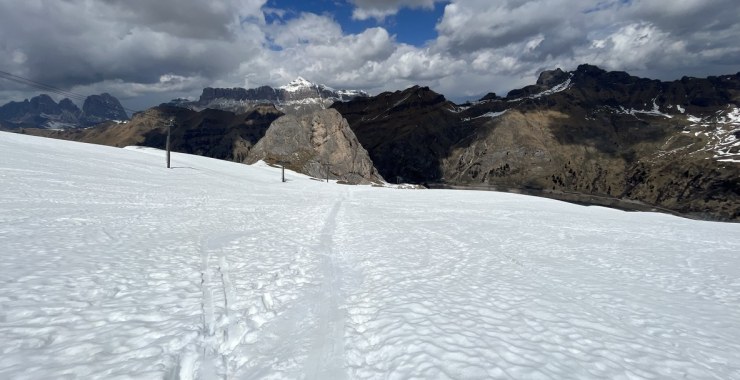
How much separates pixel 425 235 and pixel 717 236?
21.9 meters

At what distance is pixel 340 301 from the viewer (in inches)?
440

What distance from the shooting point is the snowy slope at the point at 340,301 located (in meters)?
7.47

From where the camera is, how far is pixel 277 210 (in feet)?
99.9

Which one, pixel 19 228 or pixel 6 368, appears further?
pixel 19 228

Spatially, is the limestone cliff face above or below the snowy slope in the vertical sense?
above

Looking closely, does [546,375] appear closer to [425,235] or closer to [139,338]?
[139,338]

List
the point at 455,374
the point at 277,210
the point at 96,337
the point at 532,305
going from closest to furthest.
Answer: the point at 455,374, the point at 96,337, the point at 532,305, the point at 277,210

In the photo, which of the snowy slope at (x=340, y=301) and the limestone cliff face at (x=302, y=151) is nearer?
the snowy slope at (x=340, y=301)

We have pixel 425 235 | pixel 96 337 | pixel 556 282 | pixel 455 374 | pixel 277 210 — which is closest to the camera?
pixel 455 374

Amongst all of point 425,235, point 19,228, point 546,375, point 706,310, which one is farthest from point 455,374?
point 19,228

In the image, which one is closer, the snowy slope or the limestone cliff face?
the snowy slope

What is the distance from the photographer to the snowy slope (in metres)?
7.47

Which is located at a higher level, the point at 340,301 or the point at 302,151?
the point at 302,151

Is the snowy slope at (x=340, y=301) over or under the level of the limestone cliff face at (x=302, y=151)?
under
